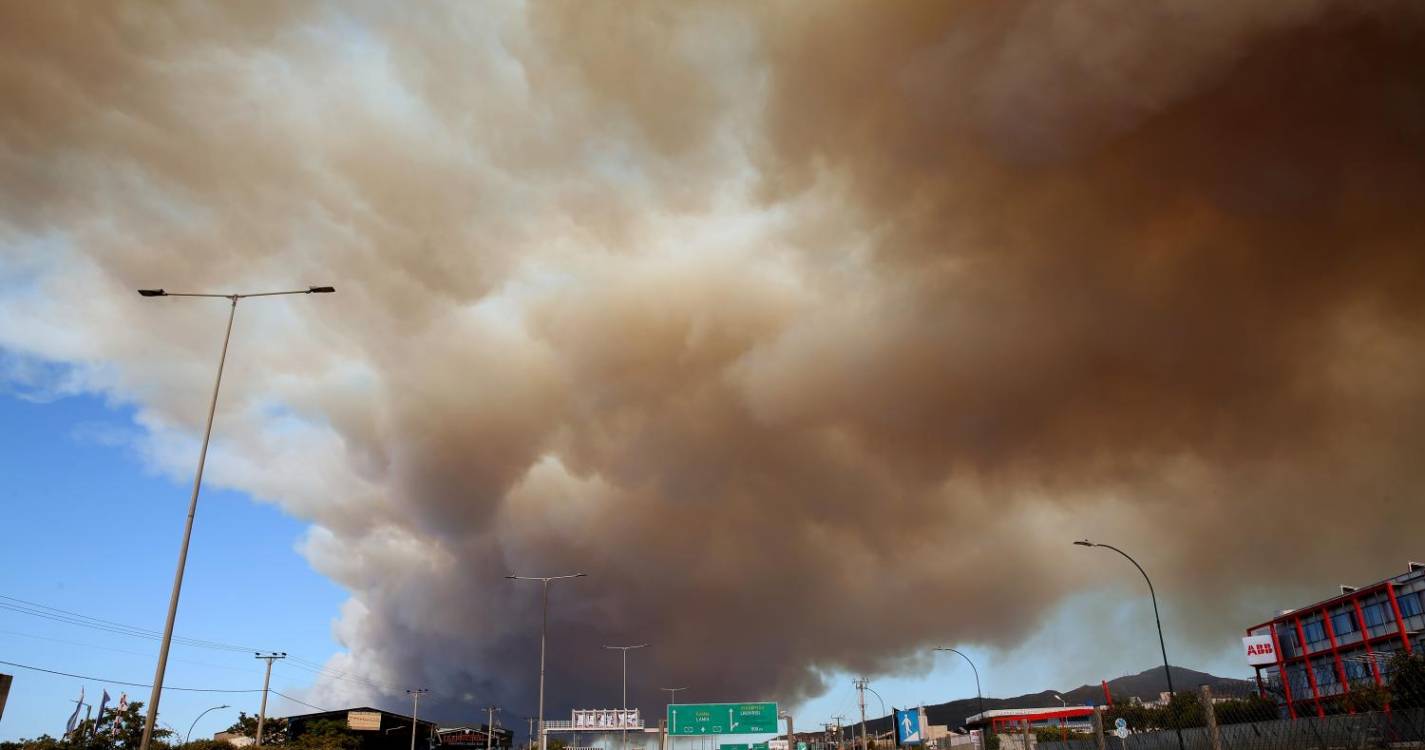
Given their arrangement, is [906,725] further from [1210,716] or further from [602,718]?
[1210,716]

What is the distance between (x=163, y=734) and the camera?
91250 millimetres

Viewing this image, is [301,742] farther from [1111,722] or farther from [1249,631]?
[1249,631]

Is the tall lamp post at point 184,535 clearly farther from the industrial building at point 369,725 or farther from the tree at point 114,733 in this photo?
the industrial building at point 369,725

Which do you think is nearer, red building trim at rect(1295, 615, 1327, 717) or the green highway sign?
Result: the green highway sign

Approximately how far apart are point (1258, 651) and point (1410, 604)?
3347 centimetres

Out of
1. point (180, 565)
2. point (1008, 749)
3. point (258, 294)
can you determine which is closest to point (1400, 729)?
point (180, 565)

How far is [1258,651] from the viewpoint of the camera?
135m

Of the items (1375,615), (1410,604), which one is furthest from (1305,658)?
(1410,604)

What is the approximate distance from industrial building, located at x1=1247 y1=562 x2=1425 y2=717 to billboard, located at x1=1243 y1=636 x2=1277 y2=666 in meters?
0.28

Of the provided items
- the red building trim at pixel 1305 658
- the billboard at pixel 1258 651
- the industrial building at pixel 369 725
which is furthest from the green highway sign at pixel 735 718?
the billboard at pixel 1258 651

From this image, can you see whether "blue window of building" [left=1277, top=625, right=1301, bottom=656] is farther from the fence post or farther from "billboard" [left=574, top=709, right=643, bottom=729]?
the fence post

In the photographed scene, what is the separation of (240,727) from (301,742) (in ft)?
172

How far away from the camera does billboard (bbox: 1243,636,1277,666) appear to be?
134 metres

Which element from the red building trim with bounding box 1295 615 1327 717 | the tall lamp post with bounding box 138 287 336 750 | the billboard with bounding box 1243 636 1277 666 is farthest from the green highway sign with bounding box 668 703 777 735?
the billboard with bounding box 1243 636 1277 666
